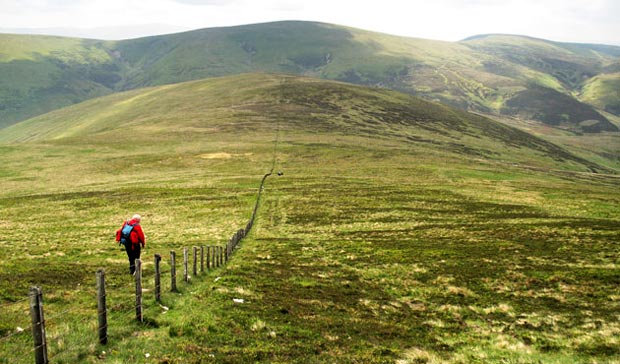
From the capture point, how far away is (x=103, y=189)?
67.4m

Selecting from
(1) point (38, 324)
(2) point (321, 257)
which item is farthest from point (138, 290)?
(2) point (321, 257)

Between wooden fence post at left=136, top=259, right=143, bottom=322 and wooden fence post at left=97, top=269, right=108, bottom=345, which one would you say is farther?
wooden fence post at left=136, top=259, right=143, bottom=322

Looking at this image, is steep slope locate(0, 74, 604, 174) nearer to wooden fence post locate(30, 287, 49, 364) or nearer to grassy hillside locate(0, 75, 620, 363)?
grassy hillside locate(0, 75, 620, 363)

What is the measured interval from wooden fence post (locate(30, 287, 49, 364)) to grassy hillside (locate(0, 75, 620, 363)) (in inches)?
17.9

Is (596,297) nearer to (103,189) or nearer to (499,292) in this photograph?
(499,292)

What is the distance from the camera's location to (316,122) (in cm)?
15250

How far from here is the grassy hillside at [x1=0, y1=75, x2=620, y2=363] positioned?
45.1ft

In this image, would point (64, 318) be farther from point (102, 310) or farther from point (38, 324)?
point (38, 324)

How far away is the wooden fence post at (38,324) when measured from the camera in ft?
30.0

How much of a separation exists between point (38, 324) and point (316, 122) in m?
146

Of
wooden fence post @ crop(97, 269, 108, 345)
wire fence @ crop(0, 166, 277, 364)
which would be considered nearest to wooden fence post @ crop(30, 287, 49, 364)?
wire fence @ crop(0, 166, 277, 364)

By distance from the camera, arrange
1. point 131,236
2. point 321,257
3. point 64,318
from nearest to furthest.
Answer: point 64,318
point 131,236
point 321,257

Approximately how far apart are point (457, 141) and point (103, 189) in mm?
117382

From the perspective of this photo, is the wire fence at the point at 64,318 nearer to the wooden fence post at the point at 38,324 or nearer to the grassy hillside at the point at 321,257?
the wooden fence post at the point at 38,324
